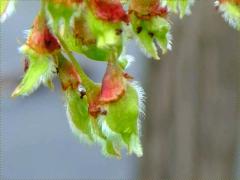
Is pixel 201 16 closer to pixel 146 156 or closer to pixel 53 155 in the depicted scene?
pixel 146 156

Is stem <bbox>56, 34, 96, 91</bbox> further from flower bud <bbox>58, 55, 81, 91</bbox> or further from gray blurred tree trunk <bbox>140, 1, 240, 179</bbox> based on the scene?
gray blurred tree trunk <bbox>140, 1, 240, 179</bbox>

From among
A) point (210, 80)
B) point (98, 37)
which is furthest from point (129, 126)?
point (210, 80)

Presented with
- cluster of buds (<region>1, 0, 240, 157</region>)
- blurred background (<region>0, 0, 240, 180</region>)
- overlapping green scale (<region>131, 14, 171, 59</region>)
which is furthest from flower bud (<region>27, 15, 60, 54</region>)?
blurred background (<region>0, 0, 240, 180</region>)

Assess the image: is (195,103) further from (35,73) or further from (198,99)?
(35,73)

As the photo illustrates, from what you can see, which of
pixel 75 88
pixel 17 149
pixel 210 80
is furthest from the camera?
pixel 17 149

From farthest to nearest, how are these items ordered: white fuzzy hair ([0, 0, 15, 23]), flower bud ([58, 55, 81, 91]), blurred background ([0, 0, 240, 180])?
blurred background ([0, 0, 240, 180]) → flower bud ([58, 55, 81, 91]) → white fuzzy hair ([0, 0, 15, 23])

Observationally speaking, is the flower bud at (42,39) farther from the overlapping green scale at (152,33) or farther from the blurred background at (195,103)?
the blurred background at (195,103)
